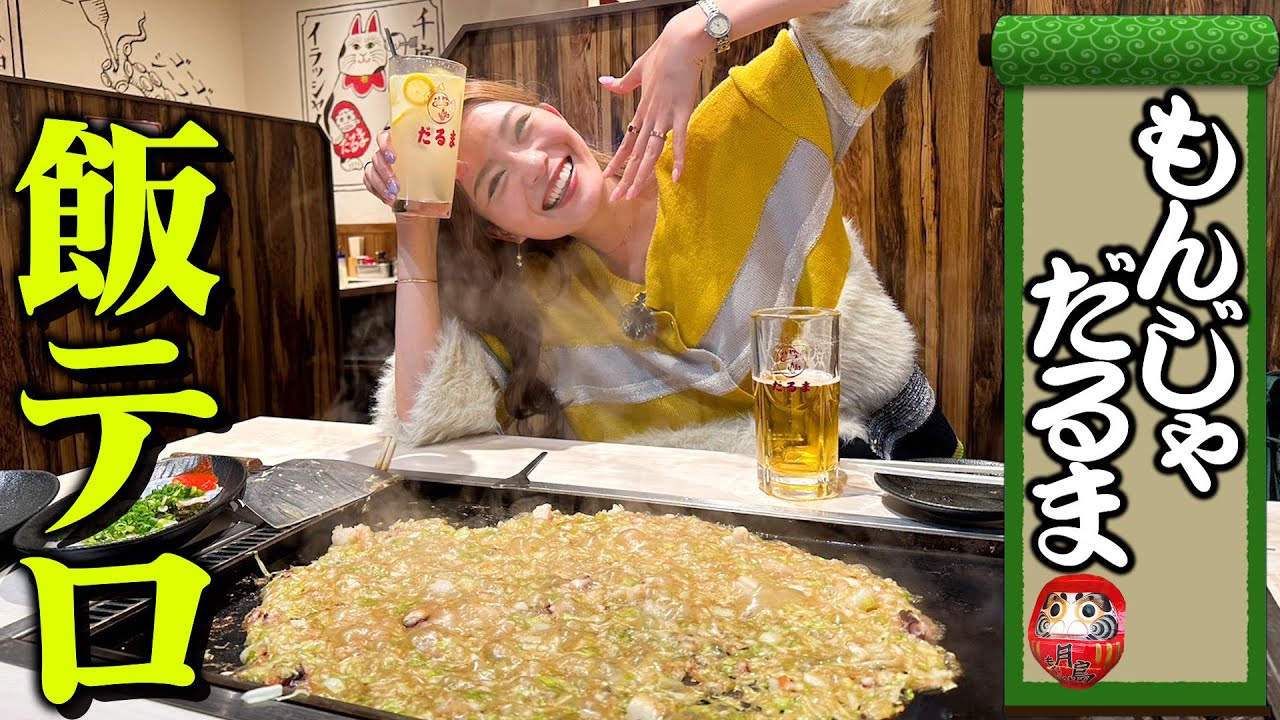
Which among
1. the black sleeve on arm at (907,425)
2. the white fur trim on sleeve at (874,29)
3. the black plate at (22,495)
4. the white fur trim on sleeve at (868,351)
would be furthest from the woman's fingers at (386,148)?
the black sleeve on arm at (907,425)

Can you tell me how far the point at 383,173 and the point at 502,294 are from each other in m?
0.45

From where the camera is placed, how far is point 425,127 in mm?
1523

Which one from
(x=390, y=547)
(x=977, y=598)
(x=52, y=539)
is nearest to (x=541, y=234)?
(x=390, y=547)

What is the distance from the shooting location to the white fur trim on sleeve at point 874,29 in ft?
5.94

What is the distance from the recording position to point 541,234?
203cm

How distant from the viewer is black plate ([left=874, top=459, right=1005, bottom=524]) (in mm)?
1105

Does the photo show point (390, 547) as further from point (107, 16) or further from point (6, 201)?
point (107, 16)

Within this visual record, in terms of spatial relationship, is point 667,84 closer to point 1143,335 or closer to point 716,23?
point 716,23

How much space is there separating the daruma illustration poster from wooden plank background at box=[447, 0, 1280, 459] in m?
1.97

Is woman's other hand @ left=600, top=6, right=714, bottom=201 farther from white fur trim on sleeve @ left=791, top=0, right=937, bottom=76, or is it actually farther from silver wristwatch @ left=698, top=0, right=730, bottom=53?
white fur trim on sleeve @ left=791, top=0, right=937, bottom=76

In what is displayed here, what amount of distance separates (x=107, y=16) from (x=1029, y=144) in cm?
602

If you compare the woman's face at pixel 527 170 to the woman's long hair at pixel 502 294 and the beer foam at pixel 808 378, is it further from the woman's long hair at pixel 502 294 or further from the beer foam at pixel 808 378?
the beer foam at pixel 808 378

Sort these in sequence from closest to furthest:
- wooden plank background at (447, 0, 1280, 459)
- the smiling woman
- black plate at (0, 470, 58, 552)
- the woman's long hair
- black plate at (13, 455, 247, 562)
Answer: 1. black plate at (13, 455, 247, 562)
2. black plate at (0, 470, 58, 552)
3. the smiling woman
4. the woman's long hair
5. wooden plank background at (447, 0, 1280, 459)

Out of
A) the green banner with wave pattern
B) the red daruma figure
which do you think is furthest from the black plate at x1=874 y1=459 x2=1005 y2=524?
the green banner with wave pattern
